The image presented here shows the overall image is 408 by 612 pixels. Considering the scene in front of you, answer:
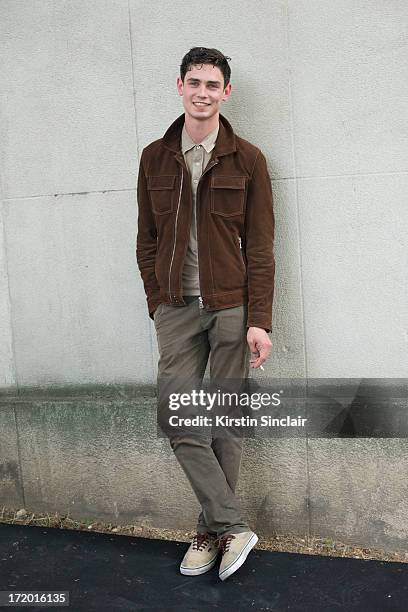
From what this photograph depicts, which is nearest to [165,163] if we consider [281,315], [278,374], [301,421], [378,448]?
[281,315]

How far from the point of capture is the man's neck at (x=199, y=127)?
3627 mm

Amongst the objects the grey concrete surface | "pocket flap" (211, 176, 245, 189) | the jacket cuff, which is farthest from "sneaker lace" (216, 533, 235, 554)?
"pocket flap" (211, 176, 245, 189)

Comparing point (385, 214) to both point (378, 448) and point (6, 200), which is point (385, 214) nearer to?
point (378, 448)

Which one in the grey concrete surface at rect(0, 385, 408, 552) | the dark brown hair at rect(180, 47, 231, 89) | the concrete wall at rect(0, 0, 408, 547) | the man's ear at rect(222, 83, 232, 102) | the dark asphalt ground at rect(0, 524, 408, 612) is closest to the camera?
the dark asphalt ground at rect(0, 524, 408, 612)

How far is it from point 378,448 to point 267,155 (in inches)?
63.7

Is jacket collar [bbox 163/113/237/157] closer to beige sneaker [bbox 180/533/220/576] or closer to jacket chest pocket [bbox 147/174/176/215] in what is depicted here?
jacket chest pocket [bbox 147/174/176/215]

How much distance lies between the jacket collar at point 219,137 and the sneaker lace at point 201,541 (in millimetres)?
1911

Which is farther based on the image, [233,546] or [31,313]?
[31,313]

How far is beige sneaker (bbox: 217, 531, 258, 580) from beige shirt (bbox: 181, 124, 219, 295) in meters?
1.22

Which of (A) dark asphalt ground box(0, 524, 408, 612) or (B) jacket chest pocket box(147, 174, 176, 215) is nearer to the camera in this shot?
(A) dark asphalt ground box(0, 524, 408, 612)

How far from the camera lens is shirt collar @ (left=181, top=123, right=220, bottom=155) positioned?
368 centimetres

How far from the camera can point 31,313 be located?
453 centimetres

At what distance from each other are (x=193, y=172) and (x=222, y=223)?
0.95 ft

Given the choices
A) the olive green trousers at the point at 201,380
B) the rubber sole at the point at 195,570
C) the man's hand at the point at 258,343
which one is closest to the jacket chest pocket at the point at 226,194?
the olive green trousers at the point at 201,380
